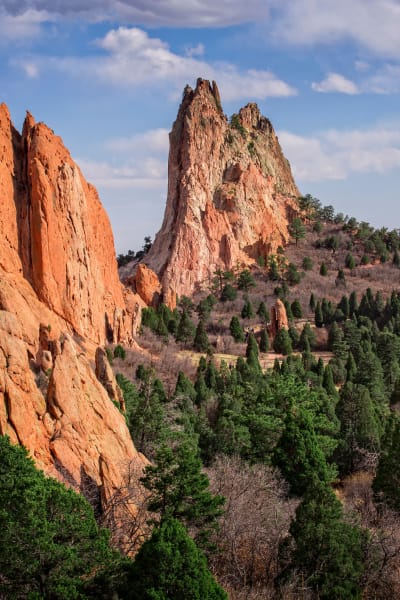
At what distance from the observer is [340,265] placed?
96.9 metres

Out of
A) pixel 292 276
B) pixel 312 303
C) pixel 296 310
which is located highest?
pixel 292 276

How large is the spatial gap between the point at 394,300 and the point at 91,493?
2397 inches

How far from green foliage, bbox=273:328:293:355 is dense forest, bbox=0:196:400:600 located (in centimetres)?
18

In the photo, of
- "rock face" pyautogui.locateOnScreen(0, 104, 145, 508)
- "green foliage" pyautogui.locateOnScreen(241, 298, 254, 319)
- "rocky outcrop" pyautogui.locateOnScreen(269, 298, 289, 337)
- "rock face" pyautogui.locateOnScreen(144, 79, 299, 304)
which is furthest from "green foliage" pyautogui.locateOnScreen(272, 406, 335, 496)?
"rock face" pyautogui.locateOnScreen(144, 79, 299, 304)

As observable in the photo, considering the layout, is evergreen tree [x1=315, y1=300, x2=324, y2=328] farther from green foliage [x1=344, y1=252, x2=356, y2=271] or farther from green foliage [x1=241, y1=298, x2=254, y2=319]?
green foliage [x1=344, y1=252, x2=356, y2=271]

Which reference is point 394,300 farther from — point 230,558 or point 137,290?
point 230,558

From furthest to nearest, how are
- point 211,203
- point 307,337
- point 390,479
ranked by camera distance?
point 211,203 → point 307,337 → point 390,479

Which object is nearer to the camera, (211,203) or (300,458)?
(300,458)

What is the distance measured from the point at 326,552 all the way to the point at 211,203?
84.0 metres

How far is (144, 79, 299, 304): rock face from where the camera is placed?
3625 inches

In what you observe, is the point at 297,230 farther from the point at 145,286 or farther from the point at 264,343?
the point at 264,343

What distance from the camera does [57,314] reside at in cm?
4416

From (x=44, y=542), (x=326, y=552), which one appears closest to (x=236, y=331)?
(x=326, y=552)

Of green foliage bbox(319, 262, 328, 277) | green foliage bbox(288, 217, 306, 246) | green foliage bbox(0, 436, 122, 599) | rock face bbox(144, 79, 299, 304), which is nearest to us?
green foliage bbox(0, 436, 122, 599)
